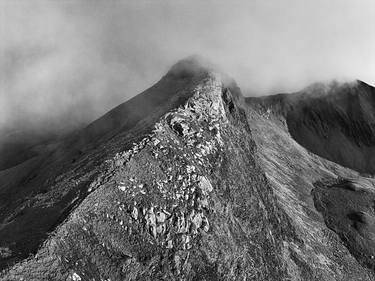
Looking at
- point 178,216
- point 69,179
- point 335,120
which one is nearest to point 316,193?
point 178,216

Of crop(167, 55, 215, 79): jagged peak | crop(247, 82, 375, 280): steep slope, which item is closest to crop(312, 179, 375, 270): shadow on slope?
crop(247, 82, 375, 280): steep slope

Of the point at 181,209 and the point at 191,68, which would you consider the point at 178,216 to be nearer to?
the point at 181,209

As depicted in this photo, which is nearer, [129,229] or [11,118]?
[129,229]

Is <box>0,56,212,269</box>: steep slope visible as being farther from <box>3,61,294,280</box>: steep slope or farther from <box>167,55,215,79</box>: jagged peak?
<box>3,61,294,280</box>: steep slope

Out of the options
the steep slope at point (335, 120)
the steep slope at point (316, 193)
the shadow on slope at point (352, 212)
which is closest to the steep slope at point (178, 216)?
the steep slope at point (316, 193)

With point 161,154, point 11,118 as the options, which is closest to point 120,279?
point 161,154

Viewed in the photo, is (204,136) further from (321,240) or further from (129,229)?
(321,240)
